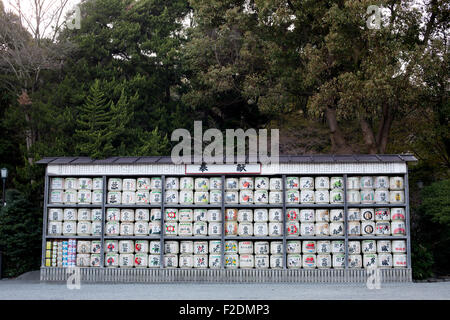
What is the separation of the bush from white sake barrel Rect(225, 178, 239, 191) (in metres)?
6.98

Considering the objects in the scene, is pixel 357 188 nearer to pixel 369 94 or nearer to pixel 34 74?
pixel 369 94

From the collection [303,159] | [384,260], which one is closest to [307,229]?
[303,159]

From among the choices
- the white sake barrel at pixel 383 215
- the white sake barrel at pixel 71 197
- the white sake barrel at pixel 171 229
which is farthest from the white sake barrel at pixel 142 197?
the white sake barrel at pixel 383 215

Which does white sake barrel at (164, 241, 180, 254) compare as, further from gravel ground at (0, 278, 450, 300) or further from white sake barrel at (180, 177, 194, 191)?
white sake barrel at (180, 177, 194, 191)

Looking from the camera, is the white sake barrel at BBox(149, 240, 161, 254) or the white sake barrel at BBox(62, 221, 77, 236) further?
the white sake barrel at BBox(62, 221, 77, 236)

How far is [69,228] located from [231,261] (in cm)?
429

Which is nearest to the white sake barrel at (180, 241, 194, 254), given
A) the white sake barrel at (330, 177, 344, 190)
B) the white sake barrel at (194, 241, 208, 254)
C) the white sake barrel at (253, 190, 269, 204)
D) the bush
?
the white sake barrel at (194, 241, 208, 254)

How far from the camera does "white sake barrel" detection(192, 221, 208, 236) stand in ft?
41.9

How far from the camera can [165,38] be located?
929 inches

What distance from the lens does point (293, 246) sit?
41.2 feet

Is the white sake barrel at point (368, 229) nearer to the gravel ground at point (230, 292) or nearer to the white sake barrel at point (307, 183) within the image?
the gravel ground at point (230, 292)

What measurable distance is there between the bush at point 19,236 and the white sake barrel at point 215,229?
6.43 metres

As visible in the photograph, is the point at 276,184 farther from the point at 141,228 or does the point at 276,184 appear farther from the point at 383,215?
the point at 141,228

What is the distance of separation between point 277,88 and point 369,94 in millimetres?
4797
